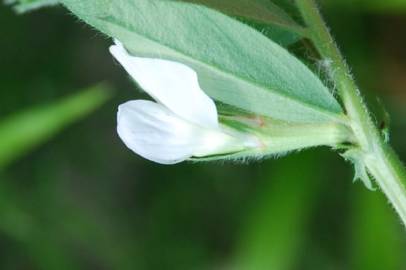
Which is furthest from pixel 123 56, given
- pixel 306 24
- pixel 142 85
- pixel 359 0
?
pixel 359 0

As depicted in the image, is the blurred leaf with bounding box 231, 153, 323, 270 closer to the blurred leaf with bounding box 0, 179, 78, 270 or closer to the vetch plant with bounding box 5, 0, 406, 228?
the blurred leaf with bounding box 0, 179, 78, 270

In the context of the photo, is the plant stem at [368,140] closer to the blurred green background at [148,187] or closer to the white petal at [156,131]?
the white petal at [156,131]

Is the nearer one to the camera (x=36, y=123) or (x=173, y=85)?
(x=173, y=85)

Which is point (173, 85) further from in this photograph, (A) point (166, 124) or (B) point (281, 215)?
(B) point (281, 215)

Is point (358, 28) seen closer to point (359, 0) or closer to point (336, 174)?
point (359, 0)

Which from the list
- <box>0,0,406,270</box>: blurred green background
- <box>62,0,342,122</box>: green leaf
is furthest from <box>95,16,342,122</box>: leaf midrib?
<box>0,0,406,270</box>: blurred green background

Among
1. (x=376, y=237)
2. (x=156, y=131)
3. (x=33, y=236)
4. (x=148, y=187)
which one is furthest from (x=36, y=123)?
(x=156, y=131)

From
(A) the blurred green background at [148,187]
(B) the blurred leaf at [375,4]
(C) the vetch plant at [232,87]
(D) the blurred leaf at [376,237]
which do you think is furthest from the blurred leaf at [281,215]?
(C) the vetch plant at [232,87]
